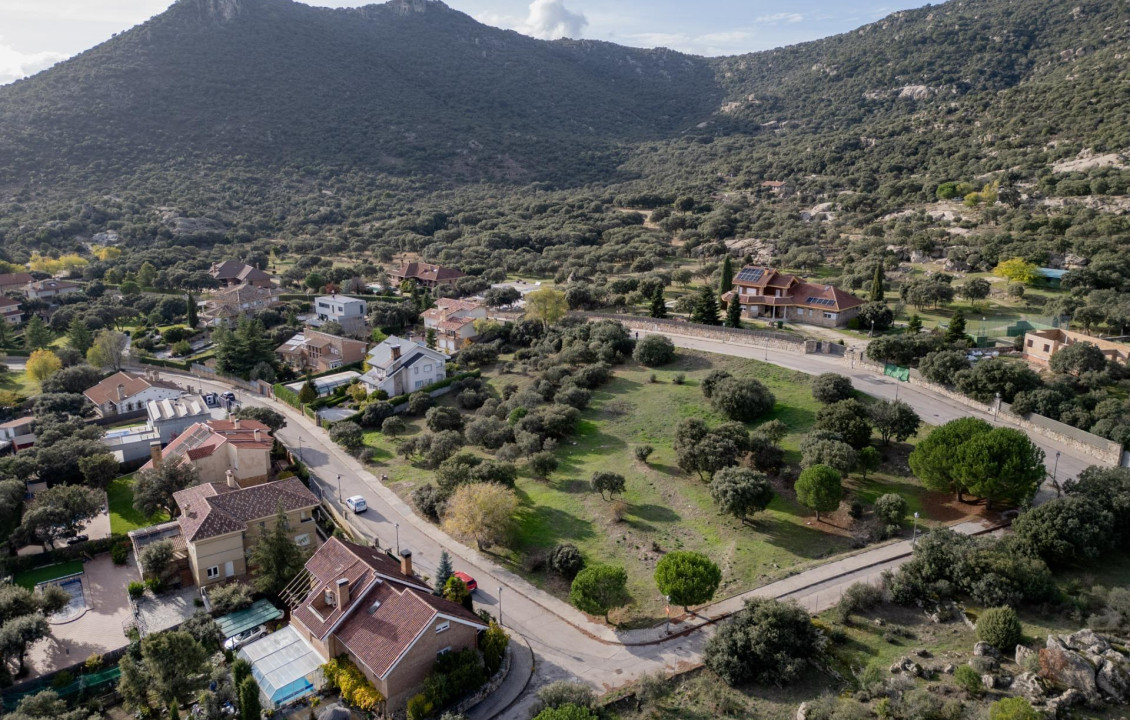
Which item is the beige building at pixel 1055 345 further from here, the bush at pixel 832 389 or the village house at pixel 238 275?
the village house at pixel 238 275

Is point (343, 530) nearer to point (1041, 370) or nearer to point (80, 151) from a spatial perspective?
point (1041, 370)

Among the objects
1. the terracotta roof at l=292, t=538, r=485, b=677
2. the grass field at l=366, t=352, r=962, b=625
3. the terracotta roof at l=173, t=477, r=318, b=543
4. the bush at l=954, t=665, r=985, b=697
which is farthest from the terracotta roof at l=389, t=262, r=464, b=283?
the bush at l=954, t=665, r=985, b=697

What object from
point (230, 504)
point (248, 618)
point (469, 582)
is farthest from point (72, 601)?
point (469, 582)

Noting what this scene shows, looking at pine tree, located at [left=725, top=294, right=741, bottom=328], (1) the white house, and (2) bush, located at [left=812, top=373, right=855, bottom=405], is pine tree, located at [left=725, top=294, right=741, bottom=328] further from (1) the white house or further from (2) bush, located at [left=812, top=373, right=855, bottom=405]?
(1) the white house

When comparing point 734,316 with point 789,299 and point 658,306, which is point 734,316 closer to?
point 789,299

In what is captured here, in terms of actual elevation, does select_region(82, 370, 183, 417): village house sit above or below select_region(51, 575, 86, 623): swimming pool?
above

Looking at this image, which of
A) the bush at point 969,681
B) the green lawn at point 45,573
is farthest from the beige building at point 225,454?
the bush at point 969,681

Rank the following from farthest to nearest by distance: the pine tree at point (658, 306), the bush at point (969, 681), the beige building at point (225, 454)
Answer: the pine tree at point (658, 306) → the beige building at point (225, 454) → the bush at point (969, 681)
